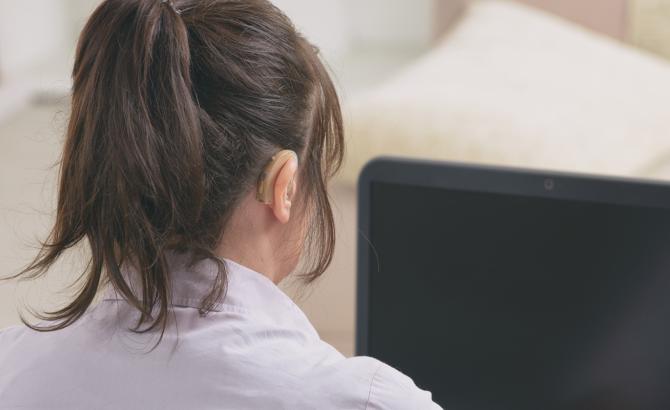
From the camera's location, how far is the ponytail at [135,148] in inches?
22.8

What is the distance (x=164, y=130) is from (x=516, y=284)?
36cm

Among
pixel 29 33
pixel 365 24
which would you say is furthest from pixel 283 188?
pixel 365 24

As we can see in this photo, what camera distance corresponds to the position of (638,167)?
4.68 ft

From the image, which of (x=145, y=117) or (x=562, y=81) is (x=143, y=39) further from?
(x=562, y=81)

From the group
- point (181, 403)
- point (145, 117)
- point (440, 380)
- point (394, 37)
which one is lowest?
point (394, 37)

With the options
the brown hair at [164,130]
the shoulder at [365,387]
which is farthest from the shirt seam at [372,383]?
the brown hair at [164,130]

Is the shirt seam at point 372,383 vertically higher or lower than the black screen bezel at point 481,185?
lower

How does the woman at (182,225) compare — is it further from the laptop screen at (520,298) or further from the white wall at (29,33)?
the white wall at (29,33)

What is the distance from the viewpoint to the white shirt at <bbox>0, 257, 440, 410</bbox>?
0.57 m

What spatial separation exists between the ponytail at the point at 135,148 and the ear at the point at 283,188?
54 mm

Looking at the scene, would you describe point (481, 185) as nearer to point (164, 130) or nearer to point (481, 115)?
point (164, 130)

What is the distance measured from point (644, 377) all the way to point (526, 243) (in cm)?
14

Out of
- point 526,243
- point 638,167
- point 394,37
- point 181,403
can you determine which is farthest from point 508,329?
point 394,37

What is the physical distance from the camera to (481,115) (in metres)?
1.36
